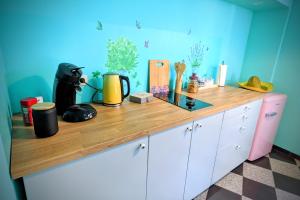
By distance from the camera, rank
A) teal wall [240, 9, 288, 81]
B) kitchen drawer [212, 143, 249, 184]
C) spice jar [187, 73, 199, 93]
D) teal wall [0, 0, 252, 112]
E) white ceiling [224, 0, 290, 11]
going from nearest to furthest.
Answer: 1. teal wall [0, 0, 252, 112]
2. kitchen drawer [212, 143, 249, 184]
3. spice jar [187, 73, 199, 93]
4. white ceiling [224, 0, 290, 11]
5. teal wall [240, 9, 288, 81]

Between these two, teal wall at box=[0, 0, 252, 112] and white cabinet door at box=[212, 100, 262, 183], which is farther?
white cabinet door at box=[212, 100, 262, 183]

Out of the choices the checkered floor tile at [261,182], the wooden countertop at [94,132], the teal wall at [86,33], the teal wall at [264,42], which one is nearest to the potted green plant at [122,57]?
the teal wall at [86,33]

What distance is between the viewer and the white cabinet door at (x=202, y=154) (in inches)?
50.4

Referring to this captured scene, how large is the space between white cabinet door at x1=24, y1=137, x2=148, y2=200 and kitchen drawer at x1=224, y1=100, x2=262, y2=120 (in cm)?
91

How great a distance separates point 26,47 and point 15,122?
1.46 ft

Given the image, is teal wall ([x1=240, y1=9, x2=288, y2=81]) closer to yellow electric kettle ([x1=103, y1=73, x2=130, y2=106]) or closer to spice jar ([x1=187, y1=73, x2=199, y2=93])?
spice jar ([x1=187, y1=73, x2=199, y2=93])

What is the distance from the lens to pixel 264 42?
2.30m

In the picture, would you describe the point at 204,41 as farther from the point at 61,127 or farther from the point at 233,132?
the point at 61,127

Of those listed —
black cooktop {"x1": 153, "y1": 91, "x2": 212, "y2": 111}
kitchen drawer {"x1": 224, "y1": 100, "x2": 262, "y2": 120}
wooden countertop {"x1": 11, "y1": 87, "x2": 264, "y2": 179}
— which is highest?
black cooktop {"x1": 153, "y1": 91, "x2": 212, "y2": 111}

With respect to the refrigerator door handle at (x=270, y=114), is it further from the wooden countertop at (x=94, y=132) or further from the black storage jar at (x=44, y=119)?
the black storage jar at (x=44, y=119)

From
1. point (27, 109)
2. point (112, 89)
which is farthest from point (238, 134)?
point (27, 109)

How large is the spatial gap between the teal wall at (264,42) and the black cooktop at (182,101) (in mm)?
1509

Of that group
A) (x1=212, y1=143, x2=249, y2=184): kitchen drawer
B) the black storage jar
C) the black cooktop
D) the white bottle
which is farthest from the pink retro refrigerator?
the black storage jar

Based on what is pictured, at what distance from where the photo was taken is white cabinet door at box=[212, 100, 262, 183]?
1551 mm
